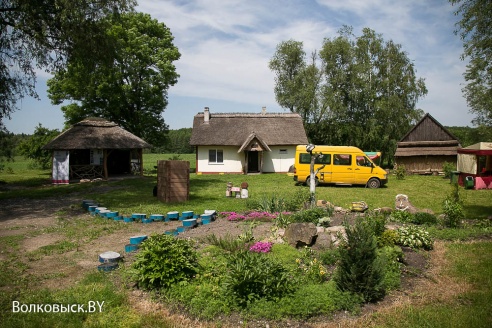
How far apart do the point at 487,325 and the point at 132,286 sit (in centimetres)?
567

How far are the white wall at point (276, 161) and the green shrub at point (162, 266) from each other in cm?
2394

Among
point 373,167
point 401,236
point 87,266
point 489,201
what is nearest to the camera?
point 87,266

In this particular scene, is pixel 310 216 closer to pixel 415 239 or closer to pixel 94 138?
pixel 415 239

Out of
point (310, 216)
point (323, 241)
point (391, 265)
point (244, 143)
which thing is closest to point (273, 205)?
point (310, 216)

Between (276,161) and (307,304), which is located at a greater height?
(276,161)

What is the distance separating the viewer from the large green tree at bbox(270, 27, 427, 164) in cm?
3356

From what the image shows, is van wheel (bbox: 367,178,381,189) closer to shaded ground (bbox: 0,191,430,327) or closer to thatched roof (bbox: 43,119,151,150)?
shaded ground (bbox: 0,191,430,327)

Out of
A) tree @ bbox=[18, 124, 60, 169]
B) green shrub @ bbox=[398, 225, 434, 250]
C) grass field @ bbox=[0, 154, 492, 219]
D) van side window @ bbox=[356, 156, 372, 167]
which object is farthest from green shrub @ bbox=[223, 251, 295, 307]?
tree @ bbox=[18, 124, 60, 169]

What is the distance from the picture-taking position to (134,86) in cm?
3062

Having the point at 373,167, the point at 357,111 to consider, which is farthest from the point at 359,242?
the point at 357,111

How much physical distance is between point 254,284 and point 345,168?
15.7 m

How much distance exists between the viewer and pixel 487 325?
15.8 feet

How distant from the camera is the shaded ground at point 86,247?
543 cm

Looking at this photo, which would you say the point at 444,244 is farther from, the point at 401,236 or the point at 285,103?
the point at 285,103
